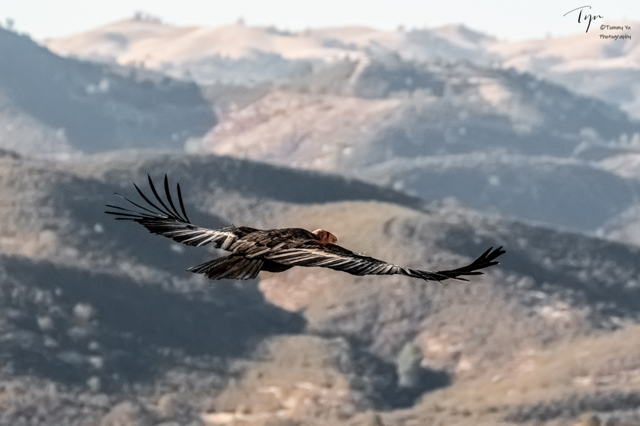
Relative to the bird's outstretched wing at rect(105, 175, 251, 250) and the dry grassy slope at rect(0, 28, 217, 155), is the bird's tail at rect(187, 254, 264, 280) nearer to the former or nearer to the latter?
the bird's outstretched wing at rect(105, 175, 251, 250)

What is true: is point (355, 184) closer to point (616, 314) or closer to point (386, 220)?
point (386, 220)

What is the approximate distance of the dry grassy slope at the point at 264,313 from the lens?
41625 millimetres

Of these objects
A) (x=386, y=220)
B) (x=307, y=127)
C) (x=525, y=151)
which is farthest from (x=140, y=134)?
(x=386, y=220)

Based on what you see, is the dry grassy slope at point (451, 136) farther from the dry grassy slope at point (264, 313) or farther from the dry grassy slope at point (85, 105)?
the dry grassy slope at point (264, 313)

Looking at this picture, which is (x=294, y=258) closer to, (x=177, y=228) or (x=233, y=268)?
(x=233, y=268)

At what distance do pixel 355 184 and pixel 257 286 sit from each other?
18.0 metres

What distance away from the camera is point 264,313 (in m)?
52.7

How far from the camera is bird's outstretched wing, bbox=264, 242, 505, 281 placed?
618 centimetres

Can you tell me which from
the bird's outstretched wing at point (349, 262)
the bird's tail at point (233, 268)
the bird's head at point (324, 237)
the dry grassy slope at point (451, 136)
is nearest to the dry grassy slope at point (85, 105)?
the dry grassy slope at point (451, 136)

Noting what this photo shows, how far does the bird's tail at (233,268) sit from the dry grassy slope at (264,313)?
3343cm

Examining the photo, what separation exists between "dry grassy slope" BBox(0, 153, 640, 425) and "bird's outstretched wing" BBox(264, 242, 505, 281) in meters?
33.8

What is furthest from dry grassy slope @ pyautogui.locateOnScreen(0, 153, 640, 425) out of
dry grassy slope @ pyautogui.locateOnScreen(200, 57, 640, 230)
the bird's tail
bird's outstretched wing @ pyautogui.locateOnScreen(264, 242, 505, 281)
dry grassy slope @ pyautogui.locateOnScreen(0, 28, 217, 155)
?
dry grassy slope @ pyautogui.locateOnScreen(0, 28, 217, 155)

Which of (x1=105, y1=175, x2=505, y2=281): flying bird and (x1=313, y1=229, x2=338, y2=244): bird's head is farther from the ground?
(x1=313, y1=229, x2=338, y2=244): bird's head

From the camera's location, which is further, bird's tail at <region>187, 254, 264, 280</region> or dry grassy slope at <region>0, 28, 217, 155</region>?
dry grassy slope at <region>0, 28, 217, 155</region>
